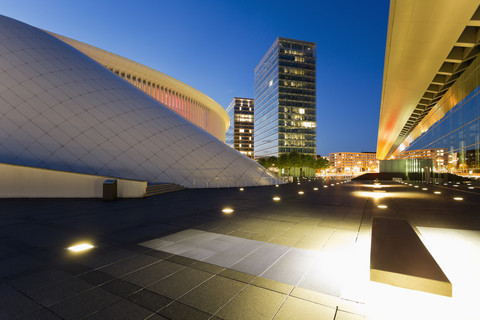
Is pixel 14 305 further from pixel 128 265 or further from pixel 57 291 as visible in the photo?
pixel 128 265

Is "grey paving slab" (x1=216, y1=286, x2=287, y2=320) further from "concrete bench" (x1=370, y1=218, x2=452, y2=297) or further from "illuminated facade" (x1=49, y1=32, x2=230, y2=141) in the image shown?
"illuminated facade" (x1=49, y1=32, x2=230, y2=141)

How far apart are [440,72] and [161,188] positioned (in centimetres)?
2268

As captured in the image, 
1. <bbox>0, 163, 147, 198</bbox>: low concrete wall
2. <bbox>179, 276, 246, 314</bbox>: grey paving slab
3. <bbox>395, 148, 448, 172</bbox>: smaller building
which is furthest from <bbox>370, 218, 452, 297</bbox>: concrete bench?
<bbox>395, 148, 448, 172</bbox>: smaller building

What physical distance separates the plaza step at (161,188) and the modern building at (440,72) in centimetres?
1618

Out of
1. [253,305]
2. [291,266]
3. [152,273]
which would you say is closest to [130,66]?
[152,273]

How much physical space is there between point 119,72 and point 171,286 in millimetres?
39855

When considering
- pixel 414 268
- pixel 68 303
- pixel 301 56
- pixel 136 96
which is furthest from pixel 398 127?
pixel 301 56

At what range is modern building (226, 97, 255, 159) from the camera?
490 ft

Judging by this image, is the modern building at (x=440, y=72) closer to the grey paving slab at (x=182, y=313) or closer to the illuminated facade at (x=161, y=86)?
the grey paving slab at (x=182, y=313)

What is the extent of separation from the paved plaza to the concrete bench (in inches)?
8.2

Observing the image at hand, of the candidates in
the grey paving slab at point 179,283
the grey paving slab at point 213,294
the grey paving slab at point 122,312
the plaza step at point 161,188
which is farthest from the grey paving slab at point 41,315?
the plaza step at point 161,188

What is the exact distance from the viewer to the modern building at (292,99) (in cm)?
9744

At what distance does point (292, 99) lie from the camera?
3878 inches

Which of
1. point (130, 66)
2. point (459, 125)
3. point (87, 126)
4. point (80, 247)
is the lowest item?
point (80, 247)
